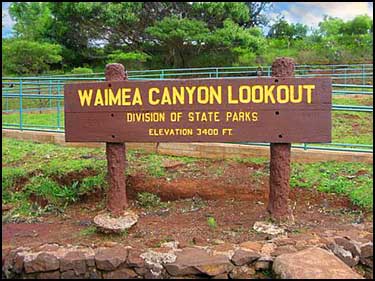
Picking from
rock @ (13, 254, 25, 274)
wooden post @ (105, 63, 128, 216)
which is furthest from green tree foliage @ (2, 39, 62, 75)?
rock @ (13, 254, 25, 274)

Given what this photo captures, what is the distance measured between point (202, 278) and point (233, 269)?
273mm

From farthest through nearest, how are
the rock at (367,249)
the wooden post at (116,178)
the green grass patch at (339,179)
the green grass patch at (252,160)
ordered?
the green grass patch at (252,160)
the green grass patch at (339,179)
the wooden post at (116,178)
the rock at (367,249)

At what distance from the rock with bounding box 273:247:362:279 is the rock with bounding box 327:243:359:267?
272 millimetres

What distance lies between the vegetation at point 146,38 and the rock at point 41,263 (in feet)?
50.8

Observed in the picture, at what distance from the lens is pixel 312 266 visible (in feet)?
11.6

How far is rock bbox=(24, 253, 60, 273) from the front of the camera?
152 inches

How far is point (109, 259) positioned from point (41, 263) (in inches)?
22.4

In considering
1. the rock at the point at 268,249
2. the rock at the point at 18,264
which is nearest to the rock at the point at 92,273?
the rock at the point at 18,264

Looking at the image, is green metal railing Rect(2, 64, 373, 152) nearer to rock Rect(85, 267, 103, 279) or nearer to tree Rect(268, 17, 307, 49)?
rock Rect(85, 267, 103, 279)

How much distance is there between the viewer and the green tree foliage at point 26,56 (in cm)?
1848

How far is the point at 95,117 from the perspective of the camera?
484cm

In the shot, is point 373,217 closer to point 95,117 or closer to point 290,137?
point 290,137

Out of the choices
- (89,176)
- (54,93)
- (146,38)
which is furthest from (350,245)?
(146,38)

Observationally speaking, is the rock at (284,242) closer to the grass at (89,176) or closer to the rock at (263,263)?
the rock at (263,263)
